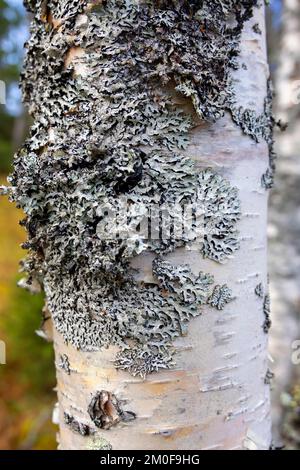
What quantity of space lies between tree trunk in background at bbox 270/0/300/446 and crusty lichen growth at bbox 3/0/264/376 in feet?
4.97

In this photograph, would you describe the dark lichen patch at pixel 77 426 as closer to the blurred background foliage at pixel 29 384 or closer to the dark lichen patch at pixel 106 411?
the dark lichen patch at pixel 106 411

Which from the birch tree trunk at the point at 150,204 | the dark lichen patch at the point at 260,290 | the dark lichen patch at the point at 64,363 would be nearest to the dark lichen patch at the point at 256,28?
the birch tree trunk at the point at 150,204

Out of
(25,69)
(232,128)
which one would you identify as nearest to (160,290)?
(232,128)

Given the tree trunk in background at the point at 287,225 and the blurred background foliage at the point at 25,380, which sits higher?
the tree trunk in background at the point at 287,225

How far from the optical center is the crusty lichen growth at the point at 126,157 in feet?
2.02

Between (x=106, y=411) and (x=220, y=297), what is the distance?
0.27 meters

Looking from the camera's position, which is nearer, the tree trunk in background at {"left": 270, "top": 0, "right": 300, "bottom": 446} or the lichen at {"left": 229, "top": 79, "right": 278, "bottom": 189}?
the lichen at {"left": 229, "top": 79, "right": 278, "bottom": 189}

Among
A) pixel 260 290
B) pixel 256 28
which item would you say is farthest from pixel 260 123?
pixel 260 290

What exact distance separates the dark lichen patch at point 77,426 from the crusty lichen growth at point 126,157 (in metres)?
0.16

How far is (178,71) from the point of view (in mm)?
606

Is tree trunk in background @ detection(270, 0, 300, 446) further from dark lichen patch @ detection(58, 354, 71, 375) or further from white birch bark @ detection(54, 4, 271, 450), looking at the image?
dark lichen patch @ detection(58, 354, 71, 375)

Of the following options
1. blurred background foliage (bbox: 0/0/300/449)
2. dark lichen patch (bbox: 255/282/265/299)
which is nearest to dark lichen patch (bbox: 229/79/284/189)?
dark lichen patch (bbox: 255/282/265/299)

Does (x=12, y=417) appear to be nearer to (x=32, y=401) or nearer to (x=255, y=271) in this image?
(x=32, y=401)

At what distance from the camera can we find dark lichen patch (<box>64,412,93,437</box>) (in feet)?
2.39
